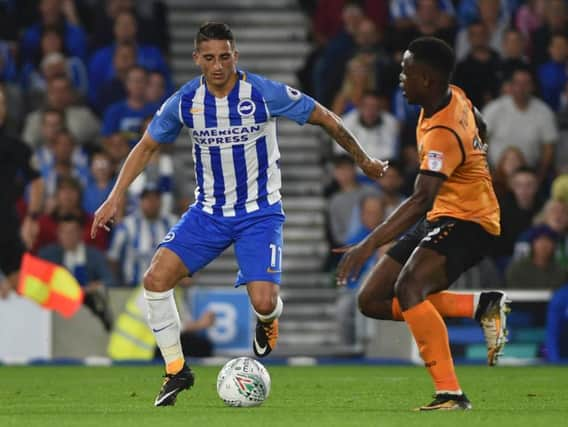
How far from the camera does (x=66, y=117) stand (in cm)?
1739

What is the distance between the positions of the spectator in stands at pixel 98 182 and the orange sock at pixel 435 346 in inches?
303

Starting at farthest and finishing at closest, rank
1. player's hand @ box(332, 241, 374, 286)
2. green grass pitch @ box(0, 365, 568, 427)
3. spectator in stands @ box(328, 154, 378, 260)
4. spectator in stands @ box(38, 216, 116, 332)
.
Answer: spectator in stands @ box(328, 154, 378, 260)
spectator in stands @ box(38, 216, 116, 332)
green grass pitch @ box(0, 365, 568, 427)
player's hand @ box(332, 241, 374, 286)

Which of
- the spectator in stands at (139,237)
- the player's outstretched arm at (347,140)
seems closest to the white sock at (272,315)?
the player's outstretched arm at (347,140)

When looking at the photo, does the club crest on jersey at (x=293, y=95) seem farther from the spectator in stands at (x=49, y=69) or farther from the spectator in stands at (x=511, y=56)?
the spectator in stands at (x=49, y=69)

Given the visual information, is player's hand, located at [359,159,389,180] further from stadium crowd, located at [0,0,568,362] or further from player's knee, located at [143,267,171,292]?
stadium crowd, located at [0,0,568,362]

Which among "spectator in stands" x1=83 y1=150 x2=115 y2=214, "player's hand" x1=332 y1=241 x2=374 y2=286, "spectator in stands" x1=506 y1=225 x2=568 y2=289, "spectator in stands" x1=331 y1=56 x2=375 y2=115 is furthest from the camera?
"spectator in stands" x1=331 y1=56 x2=375 y2=115

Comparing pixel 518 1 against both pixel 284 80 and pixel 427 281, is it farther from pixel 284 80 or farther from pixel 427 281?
pixel 427 281

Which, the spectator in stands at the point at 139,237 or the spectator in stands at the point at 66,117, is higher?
the spectator in stands at the point at 66,117

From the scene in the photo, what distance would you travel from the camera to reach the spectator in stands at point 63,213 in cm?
1605

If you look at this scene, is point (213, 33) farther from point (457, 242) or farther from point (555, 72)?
point (555, 72)

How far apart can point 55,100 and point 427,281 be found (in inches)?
346

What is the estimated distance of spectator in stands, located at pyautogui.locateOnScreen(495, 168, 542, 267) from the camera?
16250 mm

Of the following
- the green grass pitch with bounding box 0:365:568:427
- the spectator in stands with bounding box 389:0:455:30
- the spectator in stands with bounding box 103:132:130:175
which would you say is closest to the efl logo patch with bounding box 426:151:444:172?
the green grass pitch with bounding box 0:365:568:427

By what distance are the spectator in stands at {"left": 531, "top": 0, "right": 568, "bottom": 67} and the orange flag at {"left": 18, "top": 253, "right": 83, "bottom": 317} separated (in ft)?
19.1
